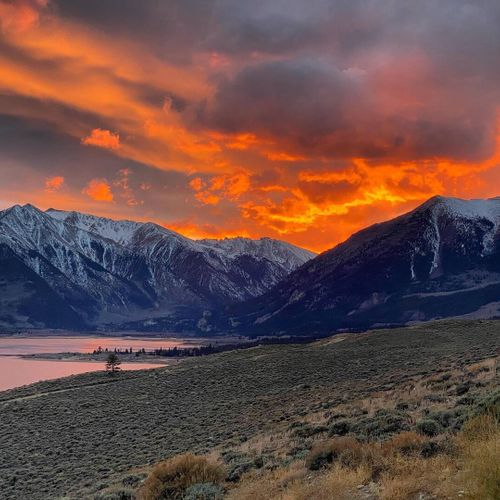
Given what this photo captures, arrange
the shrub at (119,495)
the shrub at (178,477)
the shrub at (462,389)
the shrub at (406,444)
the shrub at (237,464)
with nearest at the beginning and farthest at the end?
the shrub at (406,444) → the shrub at (178,477) → the shrub at (237,464) → the shrub at (119,495) → the shrub at (462,389)

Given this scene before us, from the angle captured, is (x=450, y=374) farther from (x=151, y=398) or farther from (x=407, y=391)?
(x=151, y=398)

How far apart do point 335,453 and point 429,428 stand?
3.19 m

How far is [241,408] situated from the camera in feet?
132

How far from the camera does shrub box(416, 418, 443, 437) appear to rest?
1545 centimetres

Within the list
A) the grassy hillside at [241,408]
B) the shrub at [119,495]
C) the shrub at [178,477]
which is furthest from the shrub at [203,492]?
the shrub at [119,495]

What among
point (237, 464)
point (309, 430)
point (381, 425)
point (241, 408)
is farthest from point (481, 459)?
point (241, 408)

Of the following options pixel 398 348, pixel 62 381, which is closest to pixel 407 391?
pixel 398 348

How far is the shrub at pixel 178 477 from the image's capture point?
591 inches

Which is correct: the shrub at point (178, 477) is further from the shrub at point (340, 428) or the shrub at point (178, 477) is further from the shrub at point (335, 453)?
the shrub at point (340, 428)

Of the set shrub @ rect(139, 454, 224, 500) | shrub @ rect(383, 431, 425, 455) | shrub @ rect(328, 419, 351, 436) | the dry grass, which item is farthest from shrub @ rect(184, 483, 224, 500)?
shrub @ rect(328, 419, 351, 436)

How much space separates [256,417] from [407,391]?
1164 cm

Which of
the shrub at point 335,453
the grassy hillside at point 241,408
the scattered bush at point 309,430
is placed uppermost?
the shrub at point 335,453

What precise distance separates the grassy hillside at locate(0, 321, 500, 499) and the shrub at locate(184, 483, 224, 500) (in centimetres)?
87

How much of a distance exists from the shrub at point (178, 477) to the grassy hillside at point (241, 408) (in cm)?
102
